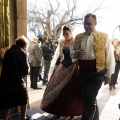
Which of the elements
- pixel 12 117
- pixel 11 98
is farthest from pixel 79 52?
pixel 12 117

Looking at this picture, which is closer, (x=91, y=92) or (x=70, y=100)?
(x=91, y=92)

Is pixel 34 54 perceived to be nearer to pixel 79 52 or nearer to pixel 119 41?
pixel 119 41

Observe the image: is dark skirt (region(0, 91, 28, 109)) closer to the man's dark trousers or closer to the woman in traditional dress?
the woman in traditional dress

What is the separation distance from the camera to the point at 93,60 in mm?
3168

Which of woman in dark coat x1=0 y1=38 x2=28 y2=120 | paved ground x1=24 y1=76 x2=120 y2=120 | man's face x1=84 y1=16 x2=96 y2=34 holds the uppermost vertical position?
man's face x1=84 y1=16 x2=96 y2=34

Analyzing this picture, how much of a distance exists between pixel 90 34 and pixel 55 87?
1.22 metres

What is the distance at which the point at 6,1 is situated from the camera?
3.60 meters

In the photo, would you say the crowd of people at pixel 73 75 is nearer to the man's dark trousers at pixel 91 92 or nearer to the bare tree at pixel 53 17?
the man's dark trousers at pixel 91 92

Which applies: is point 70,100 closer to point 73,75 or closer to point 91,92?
point 73,75

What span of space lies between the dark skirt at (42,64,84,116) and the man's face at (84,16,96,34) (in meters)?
0.88

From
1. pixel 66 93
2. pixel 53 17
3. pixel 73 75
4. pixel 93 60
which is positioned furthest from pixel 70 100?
pixel 53 17

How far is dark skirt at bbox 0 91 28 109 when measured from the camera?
3340mm

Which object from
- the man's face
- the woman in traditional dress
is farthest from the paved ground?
the man's face

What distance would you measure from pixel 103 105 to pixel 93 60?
213cm
